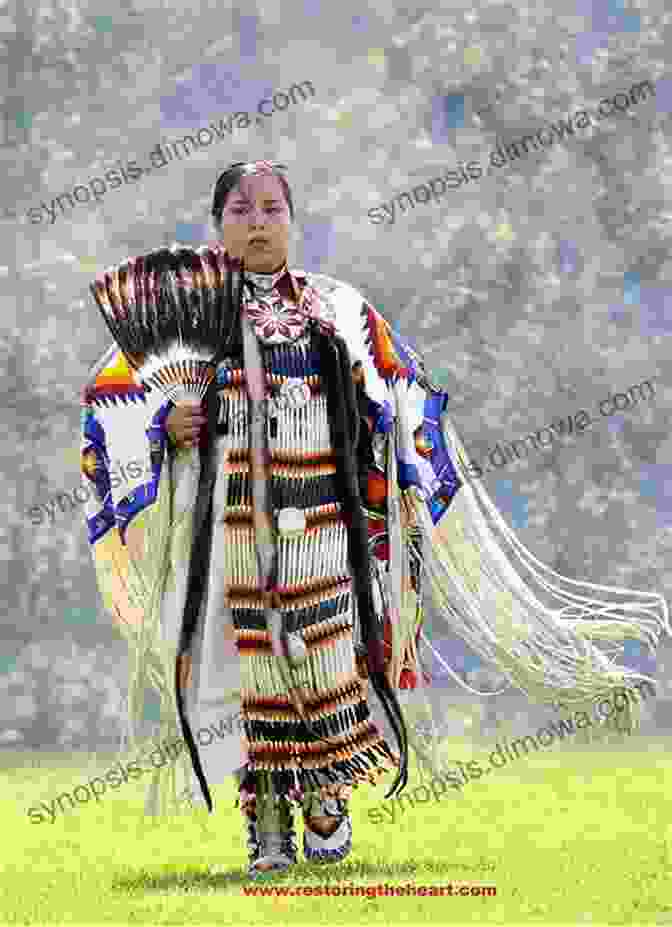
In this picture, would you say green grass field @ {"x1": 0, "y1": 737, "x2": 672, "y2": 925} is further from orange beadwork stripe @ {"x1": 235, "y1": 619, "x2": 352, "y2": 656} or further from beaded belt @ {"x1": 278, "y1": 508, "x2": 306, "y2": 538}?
beaded belt @ {"x1": 278, "y1": 508, "x2": 306, "y2": 538}

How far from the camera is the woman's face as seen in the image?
20.9 feet

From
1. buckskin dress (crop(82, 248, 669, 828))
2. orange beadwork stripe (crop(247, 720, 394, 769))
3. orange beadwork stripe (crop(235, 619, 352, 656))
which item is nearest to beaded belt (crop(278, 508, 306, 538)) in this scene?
buckskin dress (crop(82, 248, 669, 828))

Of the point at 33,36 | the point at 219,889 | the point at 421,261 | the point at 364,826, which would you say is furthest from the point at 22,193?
the point at 219,889

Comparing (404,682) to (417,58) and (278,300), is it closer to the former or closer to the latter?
(278,300)

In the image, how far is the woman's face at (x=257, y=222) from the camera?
6.38m

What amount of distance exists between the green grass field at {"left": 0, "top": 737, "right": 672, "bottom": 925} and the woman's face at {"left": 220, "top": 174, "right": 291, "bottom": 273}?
1670 millimetres

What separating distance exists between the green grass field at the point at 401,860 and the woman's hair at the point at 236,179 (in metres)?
1.81

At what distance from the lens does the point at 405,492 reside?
262 inches

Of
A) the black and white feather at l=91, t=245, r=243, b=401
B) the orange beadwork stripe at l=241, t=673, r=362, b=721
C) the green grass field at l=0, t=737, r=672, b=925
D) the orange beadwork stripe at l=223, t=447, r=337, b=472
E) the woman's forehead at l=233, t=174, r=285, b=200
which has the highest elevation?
the woman's forehead at l=233, t=174, r=285, b=200

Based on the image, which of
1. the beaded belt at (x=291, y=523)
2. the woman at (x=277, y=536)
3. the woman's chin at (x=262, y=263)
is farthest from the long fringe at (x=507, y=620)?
the woman's chin at (x=262, y=263)

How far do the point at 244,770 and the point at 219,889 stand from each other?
34 cm

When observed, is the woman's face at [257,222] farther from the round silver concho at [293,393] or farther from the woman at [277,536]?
the round silver concho at [293,393]

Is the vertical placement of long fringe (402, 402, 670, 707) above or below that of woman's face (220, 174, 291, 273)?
below

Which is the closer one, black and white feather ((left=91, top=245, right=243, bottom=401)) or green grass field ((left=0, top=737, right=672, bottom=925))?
green grass field ((left=0, top=737, right=672, bottom=925))
